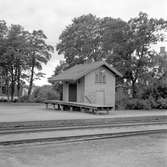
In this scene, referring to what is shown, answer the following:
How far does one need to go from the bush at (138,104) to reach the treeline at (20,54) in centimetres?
1712

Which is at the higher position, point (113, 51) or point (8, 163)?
point (113, 51)

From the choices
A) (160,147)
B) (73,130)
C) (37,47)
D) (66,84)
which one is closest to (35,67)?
(37,47)

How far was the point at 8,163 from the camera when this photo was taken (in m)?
5.95

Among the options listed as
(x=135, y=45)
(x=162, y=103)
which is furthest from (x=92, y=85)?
(x=162, y=103)

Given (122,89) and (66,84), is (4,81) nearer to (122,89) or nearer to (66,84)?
(66,84)

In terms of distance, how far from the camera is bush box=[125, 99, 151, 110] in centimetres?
2689

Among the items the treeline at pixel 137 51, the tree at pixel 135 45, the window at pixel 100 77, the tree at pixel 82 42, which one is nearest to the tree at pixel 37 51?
the tree at pixel 82 42

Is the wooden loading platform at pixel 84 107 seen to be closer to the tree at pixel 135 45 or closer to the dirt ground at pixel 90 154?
the tree at pixel 135 45

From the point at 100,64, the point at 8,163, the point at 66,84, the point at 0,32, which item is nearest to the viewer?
the point at 8,163

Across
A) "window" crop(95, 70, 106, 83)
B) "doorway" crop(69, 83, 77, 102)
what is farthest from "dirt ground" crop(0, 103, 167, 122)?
"window" crop(95, 70, 106, 83)

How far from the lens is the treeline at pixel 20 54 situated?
36094 millimetres

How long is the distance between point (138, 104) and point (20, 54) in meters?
18.2

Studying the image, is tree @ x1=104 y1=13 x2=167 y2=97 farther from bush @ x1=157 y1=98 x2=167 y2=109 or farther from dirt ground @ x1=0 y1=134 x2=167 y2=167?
dirt ground @ x1=0 y1=134 x2=167 y2=167

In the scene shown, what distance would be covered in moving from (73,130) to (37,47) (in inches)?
1165
